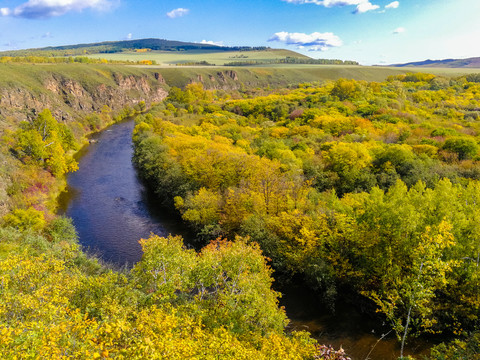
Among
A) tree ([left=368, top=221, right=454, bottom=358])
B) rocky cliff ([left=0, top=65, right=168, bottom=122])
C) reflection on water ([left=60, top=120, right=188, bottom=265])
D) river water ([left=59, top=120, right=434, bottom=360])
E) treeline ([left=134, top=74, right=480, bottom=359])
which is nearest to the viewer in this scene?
tree ([left=368, top=221, right=454, bottom=358])

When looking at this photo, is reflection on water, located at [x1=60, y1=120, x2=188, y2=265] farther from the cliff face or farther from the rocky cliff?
the cliff face

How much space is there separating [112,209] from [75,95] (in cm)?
9546

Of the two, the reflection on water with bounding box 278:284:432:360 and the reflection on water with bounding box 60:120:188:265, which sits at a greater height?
the reflection on water with bounding box 278:284:432:360

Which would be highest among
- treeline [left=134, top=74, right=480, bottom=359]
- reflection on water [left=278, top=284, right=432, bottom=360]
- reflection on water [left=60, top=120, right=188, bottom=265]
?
treeline [left=134, top=74, right=480, bottom=359]

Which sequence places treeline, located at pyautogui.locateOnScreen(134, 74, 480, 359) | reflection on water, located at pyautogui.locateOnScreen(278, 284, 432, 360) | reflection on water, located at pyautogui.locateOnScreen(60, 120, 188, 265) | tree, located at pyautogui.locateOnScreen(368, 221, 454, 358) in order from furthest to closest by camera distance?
reflection on water, located at pyautogui.locateOnScreen(60, 120, 188, 265), reflection on water, located at pyautogui.locateOnScreen(278, 284, 432, 360), treeline, located at pyautogui.locateOnScreen(134, 74, 480, 359), tree, located at pyautogui.locateOnScreen(368, 221, 454, 358)

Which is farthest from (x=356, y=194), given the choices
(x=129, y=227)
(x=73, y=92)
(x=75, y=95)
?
(x=73, y=92)

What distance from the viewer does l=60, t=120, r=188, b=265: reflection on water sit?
1560 inches

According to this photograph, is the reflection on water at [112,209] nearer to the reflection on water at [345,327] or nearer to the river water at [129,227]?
the river water at [129,227]

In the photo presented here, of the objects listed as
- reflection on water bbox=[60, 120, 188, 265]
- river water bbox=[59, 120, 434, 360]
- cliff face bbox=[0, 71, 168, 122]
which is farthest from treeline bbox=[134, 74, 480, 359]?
cliff face bbox=[0, 71, 168, 122]

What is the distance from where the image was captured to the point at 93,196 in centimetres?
5441

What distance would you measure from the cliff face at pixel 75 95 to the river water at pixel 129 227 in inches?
1032

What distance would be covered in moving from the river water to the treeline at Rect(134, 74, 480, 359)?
196 centimetres

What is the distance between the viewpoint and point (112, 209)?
49562 mm

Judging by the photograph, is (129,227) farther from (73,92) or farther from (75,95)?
(73,92)
